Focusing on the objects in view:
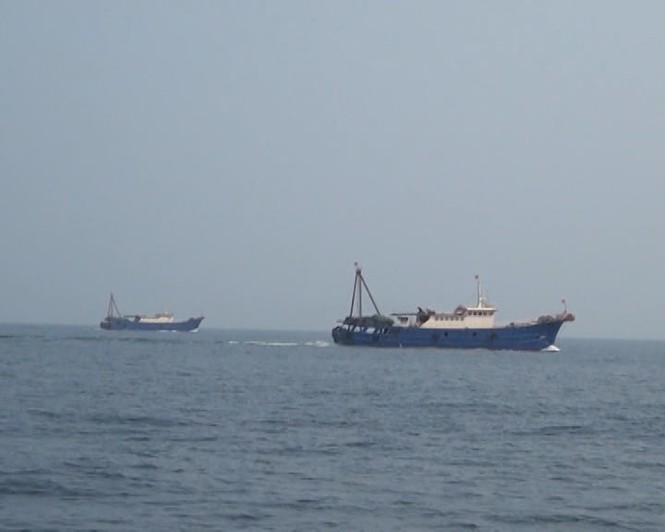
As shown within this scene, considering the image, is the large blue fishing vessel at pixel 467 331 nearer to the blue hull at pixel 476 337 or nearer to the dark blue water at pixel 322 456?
the blue hull at pixel 476 337

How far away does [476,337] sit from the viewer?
101 metres

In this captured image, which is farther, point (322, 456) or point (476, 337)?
point (476, 337)

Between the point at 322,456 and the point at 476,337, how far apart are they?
74977 millimetres

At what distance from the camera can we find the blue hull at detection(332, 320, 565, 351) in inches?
3979

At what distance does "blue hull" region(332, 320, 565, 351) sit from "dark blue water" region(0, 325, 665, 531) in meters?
44.1

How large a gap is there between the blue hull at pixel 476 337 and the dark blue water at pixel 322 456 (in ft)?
145

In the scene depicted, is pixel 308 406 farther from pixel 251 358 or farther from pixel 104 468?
pixel 251 358

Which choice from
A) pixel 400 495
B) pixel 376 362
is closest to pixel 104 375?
pixel 376 362

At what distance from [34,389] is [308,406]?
1254cm

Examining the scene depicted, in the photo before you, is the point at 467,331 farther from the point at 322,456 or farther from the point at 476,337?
the point at 322,456

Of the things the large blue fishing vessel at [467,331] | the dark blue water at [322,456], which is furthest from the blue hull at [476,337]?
the dark blue water at [322,456]

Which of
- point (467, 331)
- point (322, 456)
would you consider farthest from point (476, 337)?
point (322, 456)

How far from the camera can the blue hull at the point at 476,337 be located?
101062 mm

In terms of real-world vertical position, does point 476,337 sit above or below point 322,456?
above
